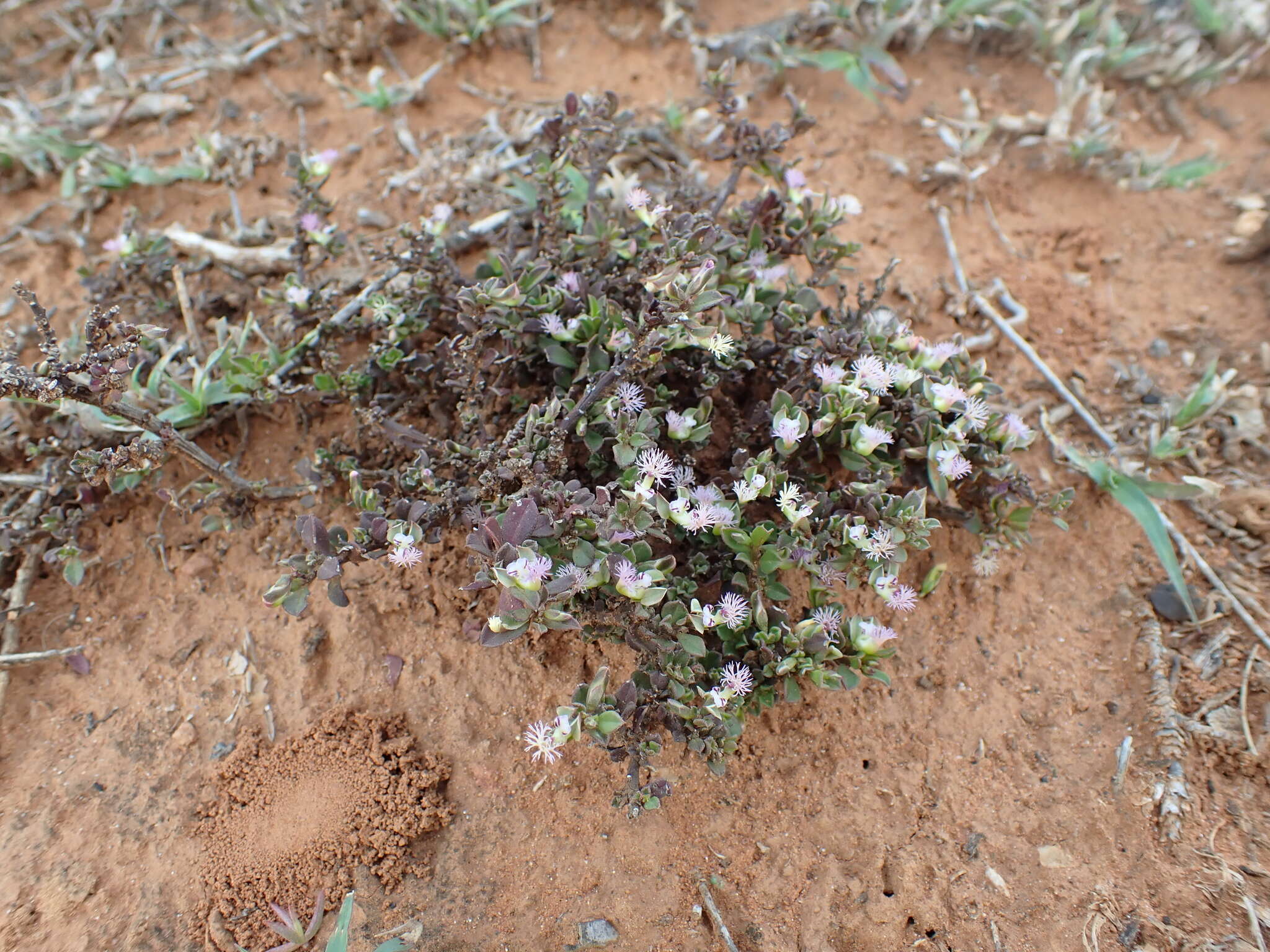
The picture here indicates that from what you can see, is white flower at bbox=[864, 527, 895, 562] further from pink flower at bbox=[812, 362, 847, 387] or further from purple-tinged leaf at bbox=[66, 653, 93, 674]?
purple-tinged leaf at bbox=[66, 653, 93, 674]

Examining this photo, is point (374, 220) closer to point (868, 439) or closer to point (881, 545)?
point (868, 439)

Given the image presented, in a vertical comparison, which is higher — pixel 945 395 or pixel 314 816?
pixel 945 395

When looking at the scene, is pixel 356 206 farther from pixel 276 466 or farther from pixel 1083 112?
pixel 1083 112

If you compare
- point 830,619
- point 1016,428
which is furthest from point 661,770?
point 1016,428

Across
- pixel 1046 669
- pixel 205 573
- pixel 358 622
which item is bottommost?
pixel 205 573

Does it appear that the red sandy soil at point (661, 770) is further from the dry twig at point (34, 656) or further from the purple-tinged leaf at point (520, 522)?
the purple-tinged leaf at point (520, 522)

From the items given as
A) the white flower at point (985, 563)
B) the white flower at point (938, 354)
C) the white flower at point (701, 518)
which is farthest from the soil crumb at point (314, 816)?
the white flower at point (938, 354)

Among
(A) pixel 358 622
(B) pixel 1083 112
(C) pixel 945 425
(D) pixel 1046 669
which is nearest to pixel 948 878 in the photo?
(D) pixel 1046 669

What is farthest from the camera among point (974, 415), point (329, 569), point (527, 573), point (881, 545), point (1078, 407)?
point (1078, 407)
